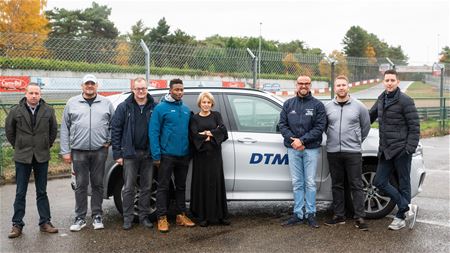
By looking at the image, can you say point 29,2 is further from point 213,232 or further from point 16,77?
point 213,232

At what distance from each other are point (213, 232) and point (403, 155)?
7.94 ft

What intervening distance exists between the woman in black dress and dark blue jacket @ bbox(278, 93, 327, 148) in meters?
0.75

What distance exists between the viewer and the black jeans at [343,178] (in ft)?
19.3

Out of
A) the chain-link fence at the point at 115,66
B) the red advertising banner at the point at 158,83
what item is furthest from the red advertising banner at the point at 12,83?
the red advertising banner at the point at 158,83

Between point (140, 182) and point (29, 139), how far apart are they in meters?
1.37

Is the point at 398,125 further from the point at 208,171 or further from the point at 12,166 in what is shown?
the point at 12,166

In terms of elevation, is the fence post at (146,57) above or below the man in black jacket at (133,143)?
above

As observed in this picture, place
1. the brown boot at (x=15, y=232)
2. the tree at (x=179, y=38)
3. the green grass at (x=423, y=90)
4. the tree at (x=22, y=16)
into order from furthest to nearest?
the tree at (x=179, y=38) → the tree at (x=22, y=16) → the green grass at (x=423, y=90) → the brown boot at (x=15, y=232)

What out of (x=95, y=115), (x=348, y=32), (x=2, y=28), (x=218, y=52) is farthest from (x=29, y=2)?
(x=348, y=32)

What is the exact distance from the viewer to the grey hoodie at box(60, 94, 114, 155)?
5.73m

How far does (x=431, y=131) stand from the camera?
1741 cm

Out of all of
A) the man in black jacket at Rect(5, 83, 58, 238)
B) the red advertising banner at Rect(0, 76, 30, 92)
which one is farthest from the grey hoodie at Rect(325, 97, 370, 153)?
the red advertising banner at Rect(0, 76, 30, 92)

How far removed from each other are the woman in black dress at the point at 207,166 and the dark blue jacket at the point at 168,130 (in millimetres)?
136

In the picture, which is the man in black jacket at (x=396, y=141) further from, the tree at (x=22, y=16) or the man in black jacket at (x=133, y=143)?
the tree at (x=22, y=16)
